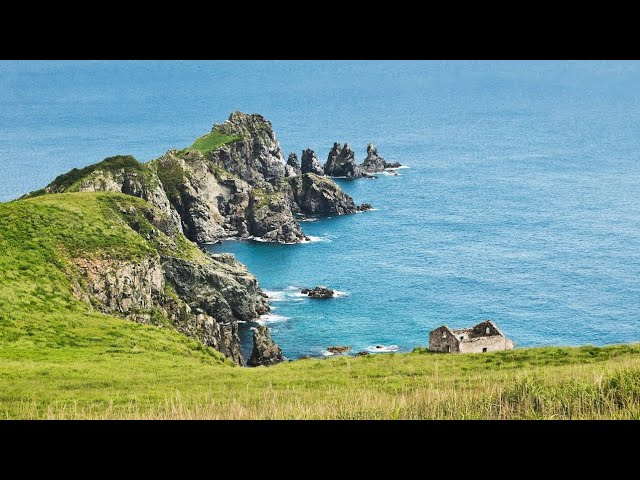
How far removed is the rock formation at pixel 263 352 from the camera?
112875 mm

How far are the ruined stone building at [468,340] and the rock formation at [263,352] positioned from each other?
1508 inches

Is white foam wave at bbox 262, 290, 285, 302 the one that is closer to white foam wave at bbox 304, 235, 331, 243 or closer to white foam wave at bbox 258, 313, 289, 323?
white foam wave at bbox 258, 313, 289, 323

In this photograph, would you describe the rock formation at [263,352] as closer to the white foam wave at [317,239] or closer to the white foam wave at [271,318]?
the white foam wave at [271,318]

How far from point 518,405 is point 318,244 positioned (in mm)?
172238

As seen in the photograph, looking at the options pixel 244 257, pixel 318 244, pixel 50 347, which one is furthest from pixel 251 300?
pixel 50 347

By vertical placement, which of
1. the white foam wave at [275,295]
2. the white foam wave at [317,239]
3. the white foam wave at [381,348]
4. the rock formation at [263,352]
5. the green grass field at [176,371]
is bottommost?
the white foam wave at [381,348]

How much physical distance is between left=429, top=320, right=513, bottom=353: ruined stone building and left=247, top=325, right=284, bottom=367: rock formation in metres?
38.3

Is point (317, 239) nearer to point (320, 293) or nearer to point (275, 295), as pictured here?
point (275, 295)

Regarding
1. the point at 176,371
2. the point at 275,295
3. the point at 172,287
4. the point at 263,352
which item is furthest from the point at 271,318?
the point at 176,371

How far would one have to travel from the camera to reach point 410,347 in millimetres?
124562

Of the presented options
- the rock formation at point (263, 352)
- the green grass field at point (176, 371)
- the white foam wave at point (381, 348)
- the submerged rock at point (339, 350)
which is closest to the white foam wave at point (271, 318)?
the submerged rock at point (339, 350)

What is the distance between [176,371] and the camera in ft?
174
